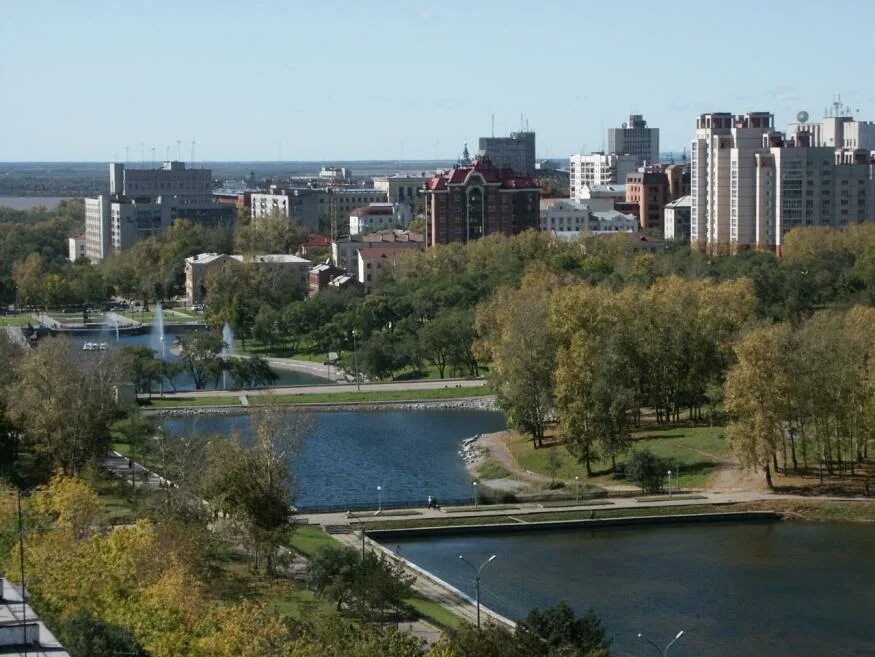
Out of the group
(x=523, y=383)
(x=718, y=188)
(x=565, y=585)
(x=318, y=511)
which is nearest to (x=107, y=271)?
(x=718, y=188)

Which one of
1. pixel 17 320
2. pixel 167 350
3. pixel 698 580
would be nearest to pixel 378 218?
pixel 17 320

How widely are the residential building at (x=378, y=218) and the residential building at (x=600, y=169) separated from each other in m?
16.1

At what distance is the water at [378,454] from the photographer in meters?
28.6

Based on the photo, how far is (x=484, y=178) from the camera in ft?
215

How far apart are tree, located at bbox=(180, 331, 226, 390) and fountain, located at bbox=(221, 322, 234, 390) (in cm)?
46

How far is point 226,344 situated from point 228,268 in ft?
47.4

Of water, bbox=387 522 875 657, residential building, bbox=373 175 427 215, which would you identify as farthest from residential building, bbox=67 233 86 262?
water, bbox=387 522 875 657

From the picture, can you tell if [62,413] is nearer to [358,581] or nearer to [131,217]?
[358,581]

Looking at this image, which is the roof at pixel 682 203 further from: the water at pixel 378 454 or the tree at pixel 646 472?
the tree at pixel 646 472

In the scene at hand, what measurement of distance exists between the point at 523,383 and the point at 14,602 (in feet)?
56.6

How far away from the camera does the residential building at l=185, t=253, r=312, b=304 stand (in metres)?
60.8

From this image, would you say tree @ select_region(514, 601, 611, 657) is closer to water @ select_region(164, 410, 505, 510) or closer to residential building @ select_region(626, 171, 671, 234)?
water @ select_region(164, 410, 505, 510)

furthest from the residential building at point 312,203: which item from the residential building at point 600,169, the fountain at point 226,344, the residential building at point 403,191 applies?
the fountain at point 226,344

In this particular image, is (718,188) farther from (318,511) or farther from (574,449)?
(318,511)
